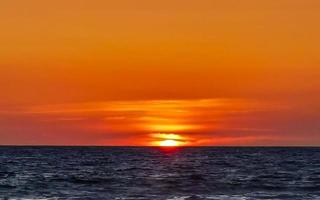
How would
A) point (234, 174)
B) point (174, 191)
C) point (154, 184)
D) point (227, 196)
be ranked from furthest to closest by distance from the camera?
point (234, 174)
point (154, 184)
point (174, 191)
point (227, 196)

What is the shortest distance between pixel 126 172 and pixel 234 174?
10.8 metres

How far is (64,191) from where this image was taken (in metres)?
51.4

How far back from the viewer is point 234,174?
7012 cm

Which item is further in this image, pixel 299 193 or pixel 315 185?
pixel 315 185

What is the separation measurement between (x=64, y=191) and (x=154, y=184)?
892cm

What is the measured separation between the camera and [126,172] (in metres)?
73.9

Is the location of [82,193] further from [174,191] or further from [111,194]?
[174,191]

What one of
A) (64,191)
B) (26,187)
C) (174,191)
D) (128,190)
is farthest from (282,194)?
(26,187)

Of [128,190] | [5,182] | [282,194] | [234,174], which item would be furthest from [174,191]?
[234,174]

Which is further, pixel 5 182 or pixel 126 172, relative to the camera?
pixel 126 172

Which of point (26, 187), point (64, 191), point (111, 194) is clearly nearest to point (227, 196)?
point (111, 194)

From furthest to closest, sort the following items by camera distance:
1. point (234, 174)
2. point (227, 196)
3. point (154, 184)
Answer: point (234, 174) → point (154, 184) → point (227, 196)

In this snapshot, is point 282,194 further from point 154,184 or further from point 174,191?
point 154,184

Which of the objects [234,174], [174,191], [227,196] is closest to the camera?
[227,196]
